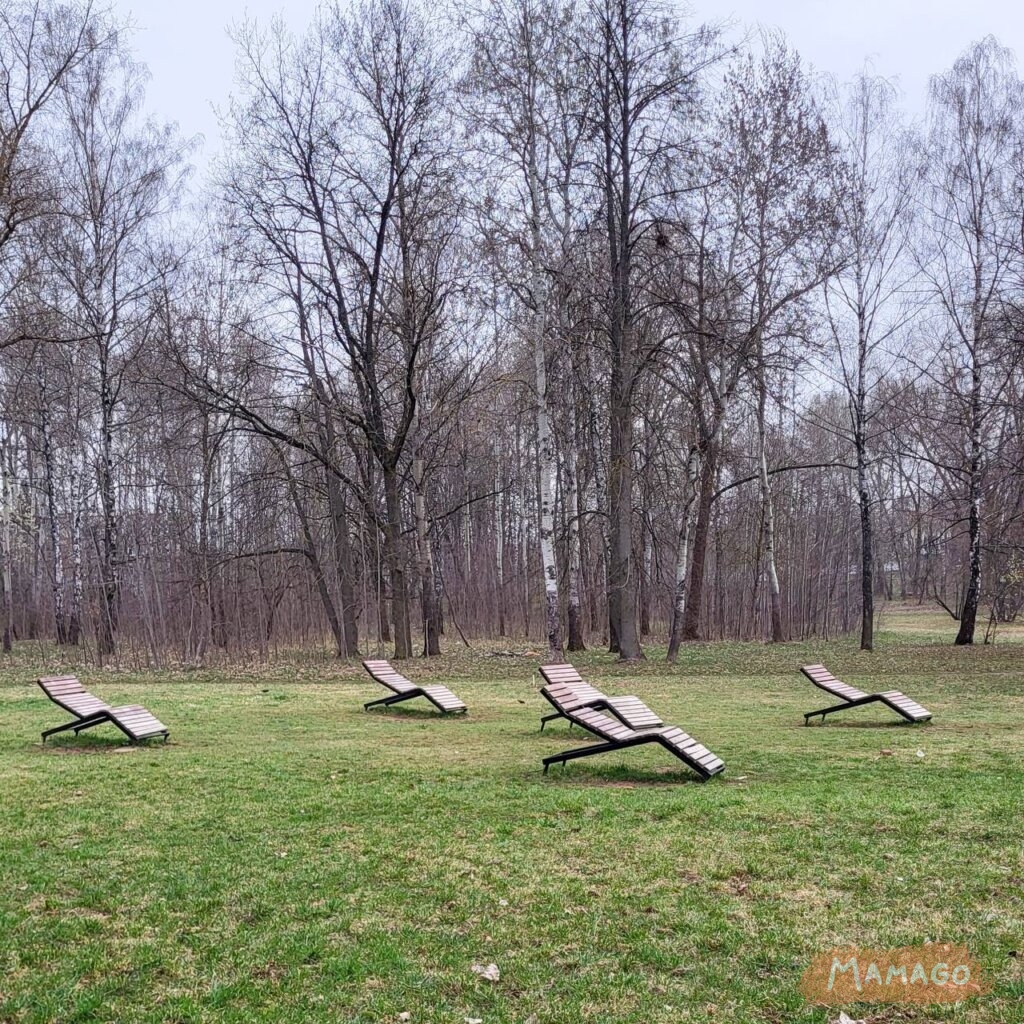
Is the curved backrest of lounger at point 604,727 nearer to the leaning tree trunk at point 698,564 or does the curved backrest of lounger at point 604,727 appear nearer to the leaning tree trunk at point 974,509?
the leaning tree trunk at point 974,509

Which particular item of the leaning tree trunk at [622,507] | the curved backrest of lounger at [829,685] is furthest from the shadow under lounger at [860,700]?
the leaning tree trunk at [622,507]

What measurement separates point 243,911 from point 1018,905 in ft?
11.4

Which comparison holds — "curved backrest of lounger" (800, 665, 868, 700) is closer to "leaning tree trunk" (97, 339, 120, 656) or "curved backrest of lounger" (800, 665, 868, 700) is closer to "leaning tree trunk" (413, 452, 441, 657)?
"leaning tree trunk" (413, 452, 441, 657)

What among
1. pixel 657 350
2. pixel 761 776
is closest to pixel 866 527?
pixel 657 350

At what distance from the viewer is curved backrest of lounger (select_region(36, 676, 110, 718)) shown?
8992mm

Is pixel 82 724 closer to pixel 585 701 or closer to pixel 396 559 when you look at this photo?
pixel 585 701

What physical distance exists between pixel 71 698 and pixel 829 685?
8.03 meters

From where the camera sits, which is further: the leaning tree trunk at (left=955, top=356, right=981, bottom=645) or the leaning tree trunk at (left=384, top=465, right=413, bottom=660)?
the leaning tree trunk at (left=955, top=356, right=981, bottom=645)

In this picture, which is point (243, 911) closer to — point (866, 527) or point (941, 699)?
point (941, 699)

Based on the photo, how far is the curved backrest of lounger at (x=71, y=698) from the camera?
8992 mm

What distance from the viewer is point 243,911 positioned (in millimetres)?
4289

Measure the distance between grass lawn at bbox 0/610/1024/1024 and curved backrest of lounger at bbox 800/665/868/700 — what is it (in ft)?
2.91

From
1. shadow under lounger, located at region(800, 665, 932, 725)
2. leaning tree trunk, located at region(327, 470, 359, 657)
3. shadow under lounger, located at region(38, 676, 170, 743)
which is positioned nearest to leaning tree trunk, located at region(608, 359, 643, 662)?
leaning tree trunk, located at region(327, 470, 359, 657)

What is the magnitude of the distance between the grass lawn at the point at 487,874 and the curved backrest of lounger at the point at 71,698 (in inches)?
12.5
